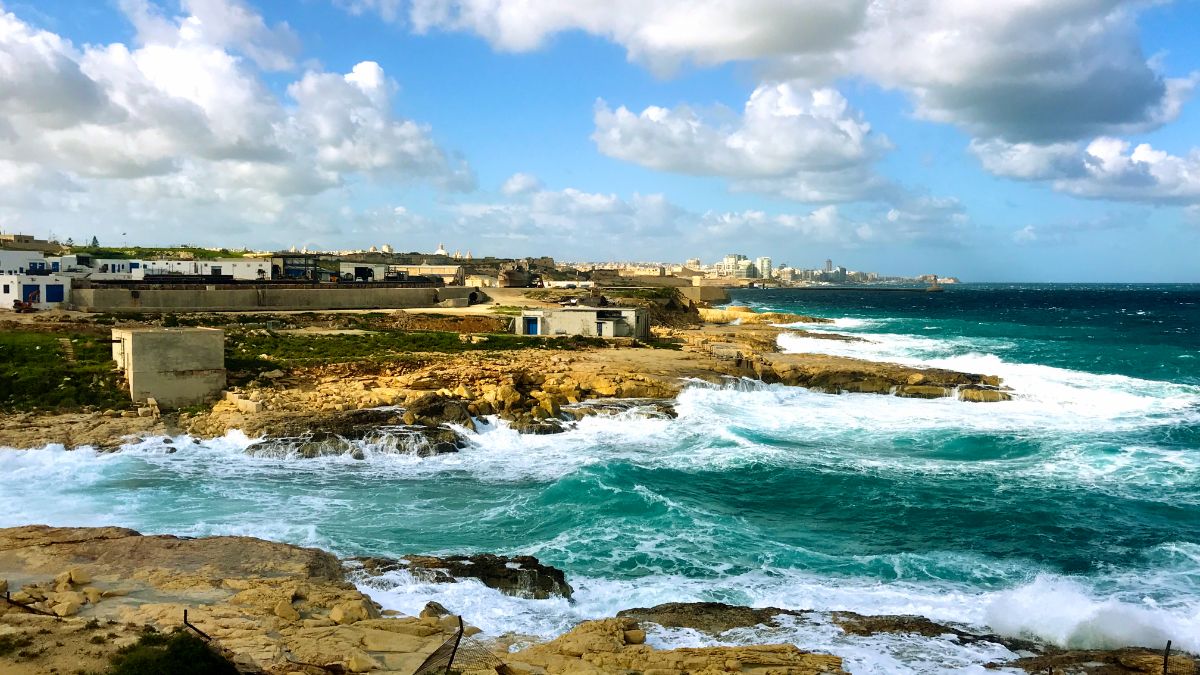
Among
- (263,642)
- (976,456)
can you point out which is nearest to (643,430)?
(976,456)

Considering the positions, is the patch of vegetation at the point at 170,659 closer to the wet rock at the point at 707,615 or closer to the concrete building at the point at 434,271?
the wet rock at the point at 707,615

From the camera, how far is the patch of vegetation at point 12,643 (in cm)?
862

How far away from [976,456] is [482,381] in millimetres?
16703

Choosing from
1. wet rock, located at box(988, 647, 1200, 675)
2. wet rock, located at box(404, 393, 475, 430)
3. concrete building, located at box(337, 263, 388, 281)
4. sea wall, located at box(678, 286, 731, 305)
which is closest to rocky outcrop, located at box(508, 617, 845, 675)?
wet rock, located at box(988, 647, 1200, 675)

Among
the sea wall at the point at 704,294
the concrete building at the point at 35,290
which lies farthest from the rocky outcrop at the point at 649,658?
the sea wall at the point at 704,294

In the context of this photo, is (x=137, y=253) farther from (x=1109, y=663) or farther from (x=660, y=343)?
(x=1109, y=663)

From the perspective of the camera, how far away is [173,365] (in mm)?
26328

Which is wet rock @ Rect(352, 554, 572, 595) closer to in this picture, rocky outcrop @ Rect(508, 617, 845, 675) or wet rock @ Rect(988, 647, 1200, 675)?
rocky outcrop @ Rect(508, 617, 845, 675)

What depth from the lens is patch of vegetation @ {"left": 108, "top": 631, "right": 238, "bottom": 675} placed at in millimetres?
8305

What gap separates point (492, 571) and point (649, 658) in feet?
14.8

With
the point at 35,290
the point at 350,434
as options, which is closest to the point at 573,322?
the point at 350,434

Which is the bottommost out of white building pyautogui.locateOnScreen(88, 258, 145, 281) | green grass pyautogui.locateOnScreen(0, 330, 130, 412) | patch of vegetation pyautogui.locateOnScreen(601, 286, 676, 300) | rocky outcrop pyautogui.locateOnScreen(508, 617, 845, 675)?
rocky outcrop pyautogui.locateOnScreen(508, 617, 845, 675)

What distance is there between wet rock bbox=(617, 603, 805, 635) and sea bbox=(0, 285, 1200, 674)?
1.23 feet

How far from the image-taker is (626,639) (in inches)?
426
